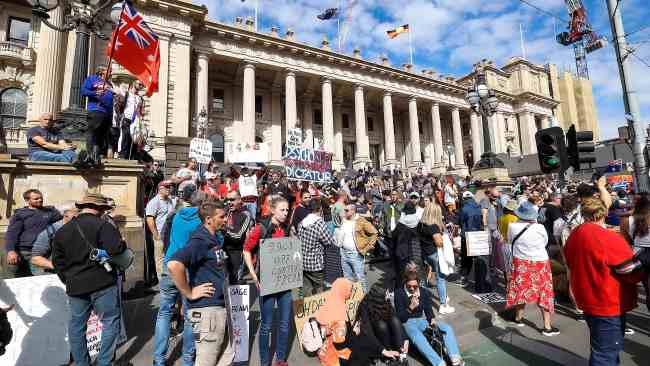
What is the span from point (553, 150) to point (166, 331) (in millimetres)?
7034

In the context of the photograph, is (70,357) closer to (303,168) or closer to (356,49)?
(303,168)

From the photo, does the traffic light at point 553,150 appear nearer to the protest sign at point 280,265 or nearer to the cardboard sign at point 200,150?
the protest sign at point 280,265

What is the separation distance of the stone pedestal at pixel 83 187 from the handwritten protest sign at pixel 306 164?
380 cm

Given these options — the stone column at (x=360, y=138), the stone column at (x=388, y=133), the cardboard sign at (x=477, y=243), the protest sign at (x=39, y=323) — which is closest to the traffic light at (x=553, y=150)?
the cardboard sign at (x=477, y=243)

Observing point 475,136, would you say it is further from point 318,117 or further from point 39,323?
point 39,323

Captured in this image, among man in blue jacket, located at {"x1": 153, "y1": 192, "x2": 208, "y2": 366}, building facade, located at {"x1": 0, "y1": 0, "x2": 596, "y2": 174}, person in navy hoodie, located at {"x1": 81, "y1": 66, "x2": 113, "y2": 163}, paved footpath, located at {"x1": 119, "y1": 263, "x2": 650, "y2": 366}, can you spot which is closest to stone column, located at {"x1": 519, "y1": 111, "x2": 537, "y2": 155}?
building facade, located at {"x1": 0, "y1": 0, "x2": 596, "y2": 174}

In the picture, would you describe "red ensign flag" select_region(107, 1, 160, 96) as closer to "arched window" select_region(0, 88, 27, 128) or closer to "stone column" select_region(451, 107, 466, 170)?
"arched window" select_region(0, 88, 27, 128)

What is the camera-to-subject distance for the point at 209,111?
26.6m

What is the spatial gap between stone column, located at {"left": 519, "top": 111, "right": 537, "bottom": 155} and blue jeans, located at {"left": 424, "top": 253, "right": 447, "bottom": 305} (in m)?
45.6

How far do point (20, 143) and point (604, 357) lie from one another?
26.4 metres

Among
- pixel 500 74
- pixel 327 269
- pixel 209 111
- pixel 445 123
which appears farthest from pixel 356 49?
pixel 327 269

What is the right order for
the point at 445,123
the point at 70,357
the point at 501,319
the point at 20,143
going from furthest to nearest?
the point at 445,123 → the point at 20,143 → the point at 501,319 → the point at 70,357

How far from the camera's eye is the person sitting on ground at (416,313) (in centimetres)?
347

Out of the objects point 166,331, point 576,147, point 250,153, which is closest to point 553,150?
point 576,147
